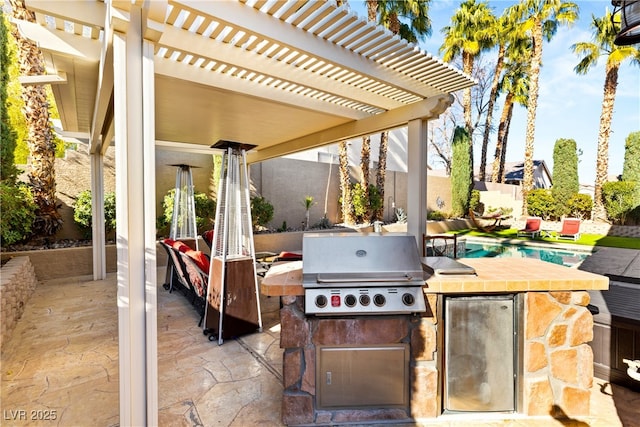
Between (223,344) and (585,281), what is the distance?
3631mm

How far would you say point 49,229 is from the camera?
7.12 m

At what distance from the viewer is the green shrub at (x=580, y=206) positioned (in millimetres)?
13391

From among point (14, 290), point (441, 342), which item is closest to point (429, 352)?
point (441, 342)

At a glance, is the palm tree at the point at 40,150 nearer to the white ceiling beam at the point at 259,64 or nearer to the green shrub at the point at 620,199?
the white ceiling beam at the point at 259,64

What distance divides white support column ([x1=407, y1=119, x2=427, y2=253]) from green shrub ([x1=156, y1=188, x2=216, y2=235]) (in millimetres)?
5724

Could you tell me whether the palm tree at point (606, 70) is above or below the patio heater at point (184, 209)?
above

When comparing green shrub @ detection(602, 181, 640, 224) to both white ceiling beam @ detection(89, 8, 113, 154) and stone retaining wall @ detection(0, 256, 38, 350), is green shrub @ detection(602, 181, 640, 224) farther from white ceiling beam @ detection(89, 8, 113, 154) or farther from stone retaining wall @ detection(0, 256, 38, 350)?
stone retaining wall @ detection(0, 256, 38, 350)

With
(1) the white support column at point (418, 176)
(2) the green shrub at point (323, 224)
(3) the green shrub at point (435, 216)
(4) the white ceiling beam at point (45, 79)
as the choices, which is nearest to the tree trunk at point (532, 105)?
(3) the green shrub at point (435, 216)

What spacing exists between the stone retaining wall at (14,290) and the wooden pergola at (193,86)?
46.4 inches

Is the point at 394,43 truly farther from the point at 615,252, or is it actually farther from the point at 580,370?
the point at 615,252

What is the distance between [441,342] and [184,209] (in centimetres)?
586

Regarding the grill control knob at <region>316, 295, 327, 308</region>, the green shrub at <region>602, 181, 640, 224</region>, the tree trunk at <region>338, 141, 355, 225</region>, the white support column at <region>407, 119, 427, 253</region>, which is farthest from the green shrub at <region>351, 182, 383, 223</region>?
the grill control knob at <region>316, 295, 327, 308</region>

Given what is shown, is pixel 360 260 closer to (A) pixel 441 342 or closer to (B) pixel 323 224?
(A) pixel 441 342

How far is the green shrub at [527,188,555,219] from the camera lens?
46.0 ft
